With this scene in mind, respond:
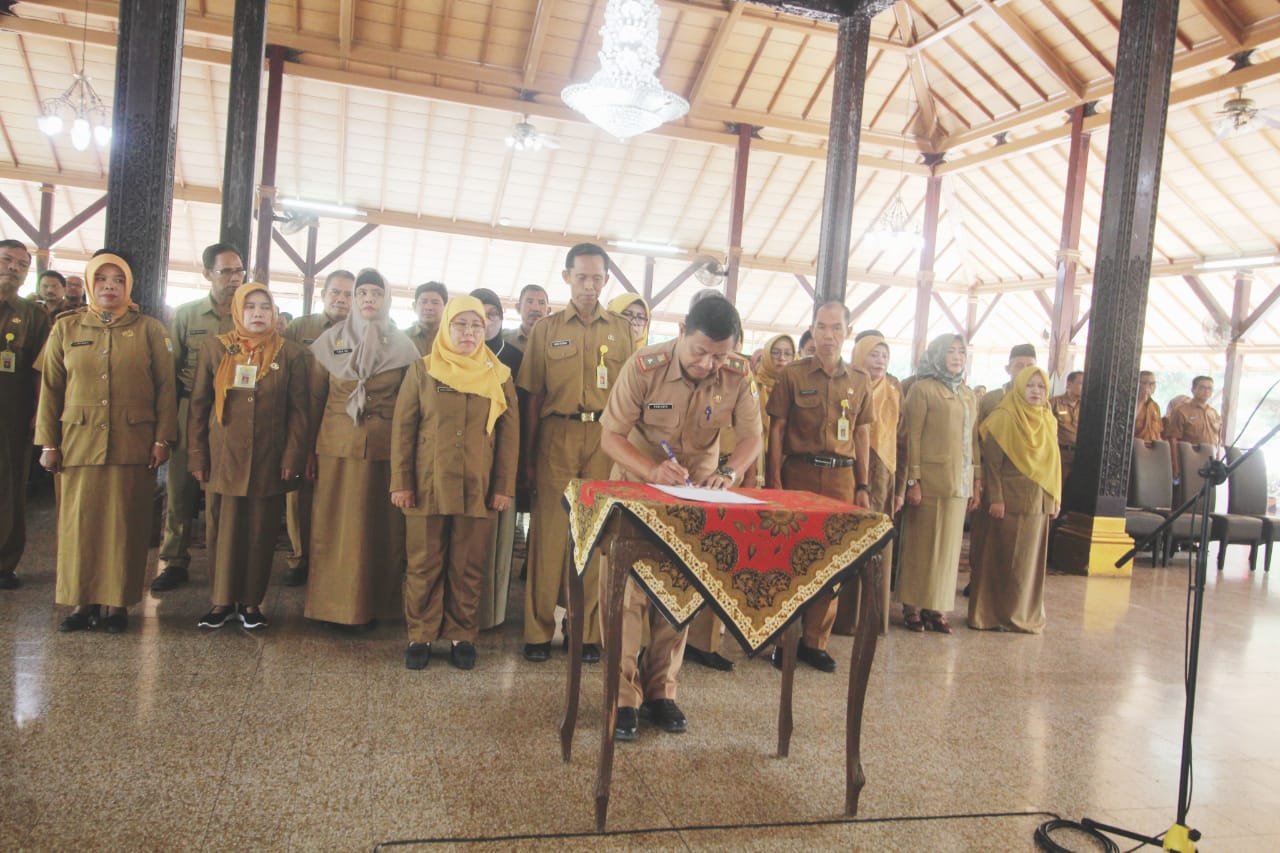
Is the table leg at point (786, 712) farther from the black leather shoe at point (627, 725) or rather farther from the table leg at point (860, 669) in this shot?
the black leather shoe at point (627, 725)

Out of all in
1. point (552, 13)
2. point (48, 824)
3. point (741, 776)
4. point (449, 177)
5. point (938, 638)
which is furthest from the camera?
point (449, 177)

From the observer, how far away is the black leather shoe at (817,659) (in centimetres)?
366

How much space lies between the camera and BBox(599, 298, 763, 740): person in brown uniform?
2.63 meters

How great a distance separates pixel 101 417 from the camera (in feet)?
11.0

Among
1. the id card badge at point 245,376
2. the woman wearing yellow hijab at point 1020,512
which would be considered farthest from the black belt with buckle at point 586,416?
the woman wearing yellow hijab at point 1020,512

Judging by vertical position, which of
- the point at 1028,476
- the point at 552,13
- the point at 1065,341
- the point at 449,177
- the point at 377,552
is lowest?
the point at 377,552

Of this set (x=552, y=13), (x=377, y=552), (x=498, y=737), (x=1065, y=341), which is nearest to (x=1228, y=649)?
(x=498, y=737)

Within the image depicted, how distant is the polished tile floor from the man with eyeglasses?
38 centimetres

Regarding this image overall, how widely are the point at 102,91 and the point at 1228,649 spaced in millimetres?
13329

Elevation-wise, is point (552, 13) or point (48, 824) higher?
point (552, 13)

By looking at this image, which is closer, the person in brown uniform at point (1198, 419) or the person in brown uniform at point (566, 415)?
the person in brown uniform at point (566, 415)

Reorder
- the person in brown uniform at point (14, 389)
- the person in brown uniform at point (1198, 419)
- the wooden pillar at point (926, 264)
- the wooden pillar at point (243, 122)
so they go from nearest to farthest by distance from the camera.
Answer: the person in brown uniform at point (14, 389) → the wooden pillar at point (243, 122) → the person in brown uniform at point (1198, 419) → the wooden pillar at point (926, 264)

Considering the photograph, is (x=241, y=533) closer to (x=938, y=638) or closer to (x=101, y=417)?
(x=101, y=417)

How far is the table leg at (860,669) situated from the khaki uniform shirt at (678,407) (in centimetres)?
69
